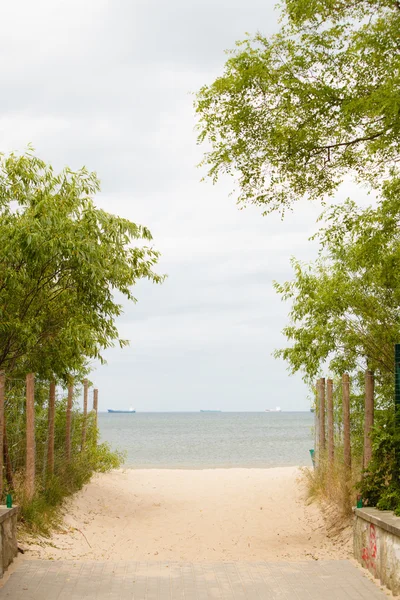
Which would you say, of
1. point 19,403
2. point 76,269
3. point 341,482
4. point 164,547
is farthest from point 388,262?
point 19,403

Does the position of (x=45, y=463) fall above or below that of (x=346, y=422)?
below

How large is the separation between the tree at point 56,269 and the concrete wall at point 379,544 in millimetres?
4910

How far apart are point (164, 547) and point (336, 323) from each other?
5.36 metres

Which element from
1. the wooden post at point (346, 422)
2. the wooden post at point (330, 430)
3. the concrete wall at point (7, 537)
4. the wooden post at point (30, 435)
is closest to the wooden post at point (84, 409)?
the wooden post at point (30, 435)

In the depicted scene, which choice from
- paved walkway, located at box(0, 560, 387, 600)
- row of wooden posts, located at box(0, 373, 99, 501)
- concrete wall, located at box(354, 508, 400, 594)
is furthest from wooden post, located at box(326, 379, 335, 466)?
row of wooden posts, located at box(0, 373, 99, 501)

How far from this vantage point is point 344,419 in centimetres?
1161

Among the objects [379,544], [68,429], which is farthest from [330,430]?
[379,544]

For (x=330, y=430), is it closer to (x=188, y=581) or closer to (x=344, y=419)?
(x=344, y=419)

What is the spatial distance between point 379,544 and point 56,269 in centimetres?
624

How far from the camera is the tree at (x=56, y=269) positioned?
10867 mm

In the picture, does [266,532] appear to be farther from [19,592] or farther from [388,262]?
[19,592]

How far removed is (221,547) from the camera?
1171 centimetres

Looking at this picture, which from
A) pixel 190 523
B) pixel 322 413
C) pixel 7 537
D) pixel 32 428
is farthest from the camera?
pixel 322 413

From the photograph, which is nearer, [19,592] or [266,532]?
[19,592]
